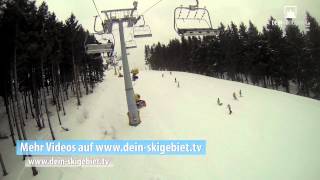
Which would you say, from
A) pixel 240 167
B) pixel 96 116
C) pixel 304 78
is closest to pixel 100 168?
pixel 240 167

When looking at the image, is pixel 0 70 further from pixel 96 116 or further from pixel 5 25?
pixel 96 116

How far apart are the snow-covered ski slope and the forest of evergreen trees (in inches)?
614

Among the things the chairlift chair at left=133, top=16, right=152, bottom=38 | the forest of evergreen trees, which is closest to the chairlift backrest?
the chairlift chair at left=133, top=16, right=152, bottom=38

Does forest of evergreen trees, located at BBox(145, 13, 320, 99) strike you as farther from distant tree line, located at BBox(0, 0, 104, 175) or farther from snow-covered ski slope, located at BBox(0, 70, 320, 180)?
distant tree line, located at BBox(0, 0, 104, 175)

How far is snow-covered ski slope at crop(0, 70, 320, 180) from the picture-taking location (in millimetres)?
16438

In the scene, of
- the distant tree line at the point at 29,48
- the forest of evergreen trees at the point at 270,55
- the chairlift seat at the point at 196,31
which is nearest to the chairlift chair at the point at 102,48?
the distant tree line at the point at 29,48

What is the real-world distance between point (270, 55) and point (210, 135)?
121 feet

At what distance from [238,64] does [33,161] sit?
159ft

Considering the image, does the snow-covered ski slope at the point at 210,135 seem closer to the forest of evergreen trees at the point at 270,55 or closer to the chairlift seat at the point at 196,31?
the chairlift seat at the point at 196,31

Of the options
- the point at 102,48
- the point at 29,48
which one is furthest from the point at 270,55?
the point at 29,48

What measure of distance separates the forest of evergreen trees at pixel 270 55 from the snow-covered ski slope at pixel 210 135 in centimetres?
1560

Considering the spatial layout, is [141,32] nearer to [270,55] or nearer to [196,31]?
[196,31]

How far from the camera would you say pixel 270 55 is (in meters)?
52.9

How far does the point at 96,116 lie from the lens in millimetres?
29281
